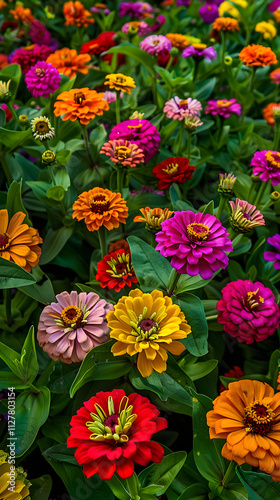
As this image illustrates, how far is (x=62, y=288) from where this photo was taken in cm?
96

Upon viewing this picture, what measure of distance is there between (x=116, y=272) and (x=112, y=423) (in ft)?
1.01

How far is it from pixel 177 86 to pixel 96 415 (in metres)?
0.91

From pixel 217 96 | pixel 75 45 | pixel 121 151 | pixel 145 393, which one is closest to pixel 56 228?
pixel 121 151

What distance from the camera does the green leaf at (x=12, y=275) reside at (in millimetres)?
684

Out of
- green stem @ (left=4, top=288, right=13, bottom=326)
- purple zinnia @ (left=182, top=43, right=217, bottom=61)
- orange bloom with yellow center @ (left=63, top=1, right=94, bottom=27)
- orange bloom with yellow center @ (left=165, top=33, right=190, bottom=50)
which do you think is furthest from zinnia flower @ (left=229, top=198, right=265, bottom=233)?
orange bloom with yellow center @ (left=63, top=1, right=94, bottom=27)

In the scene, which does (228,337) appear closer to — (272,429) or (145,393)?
(145,393)

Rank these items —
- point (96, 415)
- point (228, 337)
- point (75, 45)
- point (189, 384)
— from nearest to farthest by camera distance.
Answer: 1. point (96, 415)
2. point (189, 384)
3. point (228, 337)
4. point (75, 45)

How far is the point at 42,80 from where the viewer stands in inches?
38.5

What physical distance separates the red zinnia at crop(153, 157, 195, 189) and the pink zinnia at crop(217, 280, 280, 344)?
0.26 m

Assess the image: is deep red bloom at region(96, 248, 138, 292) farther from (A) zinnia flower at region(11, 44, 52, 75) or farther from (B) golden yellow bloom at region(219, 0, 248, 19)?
(B) golden yellow bloom at region(219, 0, 248, 19)

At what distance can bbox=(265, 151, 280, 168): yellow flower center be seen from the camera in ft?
2.72

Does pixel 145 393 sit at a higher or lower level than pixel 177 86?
lower

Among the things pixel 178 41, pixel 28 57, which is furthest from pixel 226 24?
pixel 28 57

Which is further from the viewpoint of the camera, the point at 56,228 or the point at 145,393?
the point at 56,228
